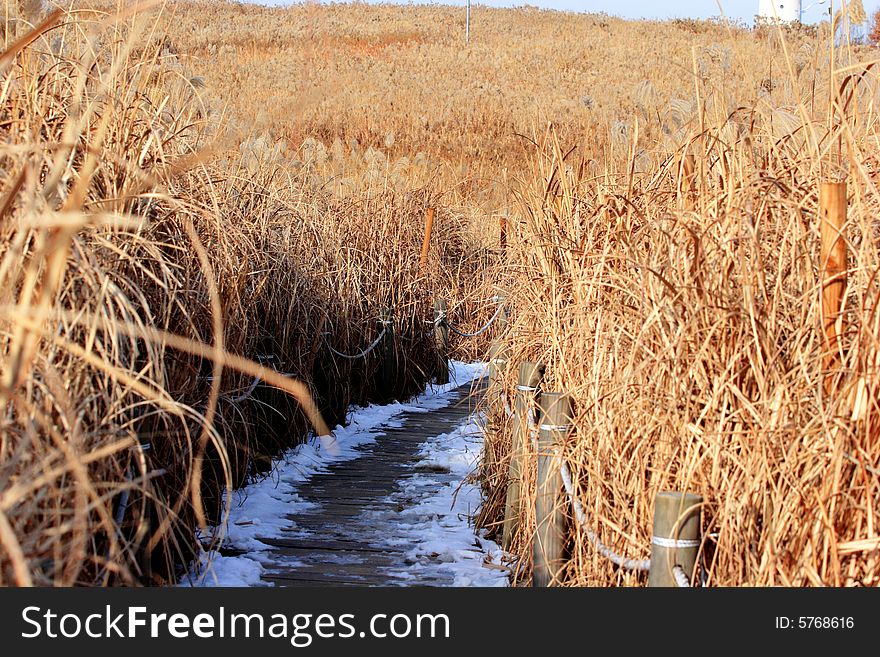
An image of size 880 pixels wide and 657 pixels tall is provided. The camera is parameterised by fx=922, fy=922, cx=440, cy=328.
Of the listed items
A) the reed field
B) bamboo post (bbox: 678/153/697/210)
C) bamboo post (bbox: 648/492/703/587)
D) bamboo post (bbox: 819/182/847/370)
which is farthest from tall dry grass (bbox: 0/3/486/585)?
bamboo post (bbox: 678/153/697/210)

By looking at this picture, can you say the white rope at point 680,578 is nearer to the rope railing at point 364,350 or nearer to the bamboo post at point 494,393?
the bamboo post at point 494,393

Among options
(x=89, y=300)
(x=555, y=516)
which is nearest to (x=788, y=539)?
(x=555, y=516)

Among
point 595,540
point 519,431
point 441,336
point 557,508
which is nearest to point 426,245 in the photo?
point 441,336

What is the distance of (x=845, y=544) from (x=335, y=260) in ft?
18.3

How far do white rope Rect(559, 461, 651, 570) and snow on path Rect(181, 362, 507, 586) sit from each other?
33.9 inches

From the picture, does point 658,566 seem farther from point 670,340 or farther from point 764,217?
point 764,217

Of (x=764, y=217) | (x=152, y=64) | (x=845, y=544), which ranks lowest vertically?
(x=845, y=544)

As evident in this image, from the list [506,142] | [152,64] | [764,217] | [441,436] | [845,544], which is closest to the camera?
[845,544]

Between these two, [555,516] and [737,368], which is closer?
[737,368]

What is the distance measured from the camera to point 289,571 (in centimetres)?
389

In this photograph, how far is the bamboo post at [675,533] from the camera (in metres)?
2.43

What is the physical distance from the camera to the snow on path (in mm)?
3846

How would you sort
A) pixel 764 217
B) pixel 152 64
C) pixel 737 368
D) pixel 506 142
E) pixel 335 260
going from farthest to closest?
pixel 506 142, pixel 335 260, pixel 152 64, pixel 764 217, pixel 737 368
